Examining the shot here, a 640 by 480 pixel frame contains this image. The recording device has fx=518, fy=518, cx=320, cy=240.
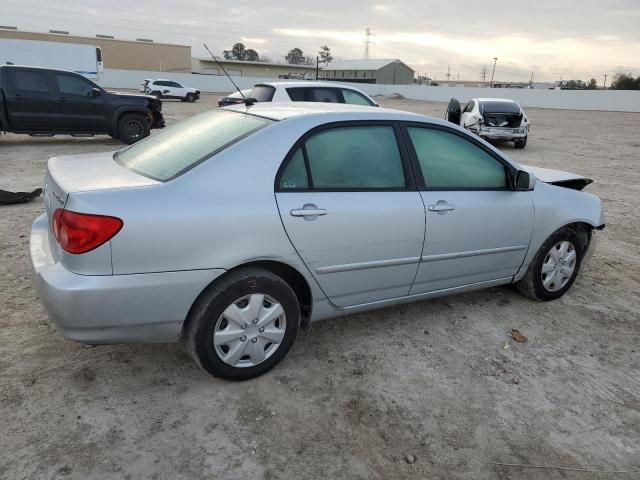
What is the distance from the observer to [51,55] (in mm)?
31016

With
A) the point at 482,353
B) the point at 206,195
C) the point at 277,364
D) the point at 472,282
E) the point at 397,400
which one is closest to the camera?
the point at 206,195

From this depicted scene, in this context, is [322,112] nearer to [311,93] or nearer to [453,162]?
[453,162]

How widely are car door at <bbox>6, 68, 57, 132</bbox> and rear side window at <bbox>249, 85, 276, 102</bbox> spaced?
4832mm

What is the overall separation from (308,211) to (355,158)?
1.84 feet

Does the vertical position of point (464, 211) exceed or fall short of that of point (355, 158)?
it falls short

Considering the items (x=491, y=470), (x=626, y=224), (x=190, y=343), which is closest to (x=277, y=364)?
(x=190, y=343)

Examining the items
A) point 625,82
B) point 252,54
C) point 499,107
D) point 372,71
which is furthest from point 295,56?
point 499,107

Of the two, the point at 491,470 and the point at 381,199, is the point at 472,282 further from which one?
the point at 491,470

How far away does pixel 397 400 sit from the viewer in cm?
296

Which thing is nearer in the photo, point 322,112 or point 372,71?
point 322,112

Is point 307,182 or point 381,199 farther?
point 381,199

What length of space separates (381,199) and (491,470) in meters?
1.62

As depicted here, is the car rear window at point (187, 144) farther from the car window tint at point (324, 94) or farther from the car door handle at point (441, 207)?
the car window tint at point (324, 94)

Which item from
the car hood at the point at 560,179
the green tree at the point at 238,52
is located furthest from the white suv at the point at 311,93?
the green tree at the point at 238,52
